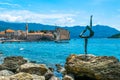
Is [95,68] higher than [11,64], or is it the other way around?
[95,68]

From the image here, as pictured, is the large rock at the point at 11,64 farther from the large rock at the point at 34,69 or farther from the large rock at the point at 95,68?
the large rock at the point at 95,68

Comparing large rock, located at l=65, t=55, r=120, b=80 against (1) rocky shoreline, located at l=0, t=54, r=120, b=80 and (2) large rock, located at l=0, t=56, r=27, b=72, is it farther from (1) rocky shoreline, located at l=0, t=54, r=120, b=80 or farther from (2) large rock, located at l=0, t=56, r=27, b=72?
(2) large rock, located at l=0, t=56, r=27, b=72

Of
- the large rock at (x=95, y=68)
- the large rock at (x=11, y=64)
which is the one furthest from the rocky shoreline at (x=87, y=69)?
the large rock at (x=11, y=64)

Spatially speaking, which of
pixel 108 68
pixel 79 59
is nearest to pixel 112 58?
pixel 108 68

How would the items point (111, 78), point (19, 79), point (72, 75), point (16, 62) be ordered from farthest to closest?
1. point (16, 62)
2. point (72, 75)
3. point (111, 78)
4. point (19, 79)

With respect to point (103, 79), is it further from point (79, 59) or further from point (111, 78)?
point (79, 59)

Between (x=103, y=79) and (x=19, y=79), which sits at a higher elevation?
(x=19, y=79)

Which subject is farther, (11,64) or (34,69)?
(11,64)

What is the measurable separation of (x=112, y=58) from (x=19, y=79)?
13.0m

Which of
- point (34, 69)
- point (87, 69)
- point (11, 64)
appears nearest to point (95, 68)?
point (87, 69)

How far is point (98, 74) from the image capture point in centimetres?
2991

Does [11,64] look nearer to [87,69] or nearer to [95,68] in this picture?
[87,69]

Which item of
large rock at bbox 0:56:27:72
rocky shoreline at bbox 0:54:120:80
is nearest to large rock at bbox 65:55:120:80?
rocky shoreline at bbox 0:54:120:80

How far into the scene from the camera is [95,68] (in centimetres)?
3006
